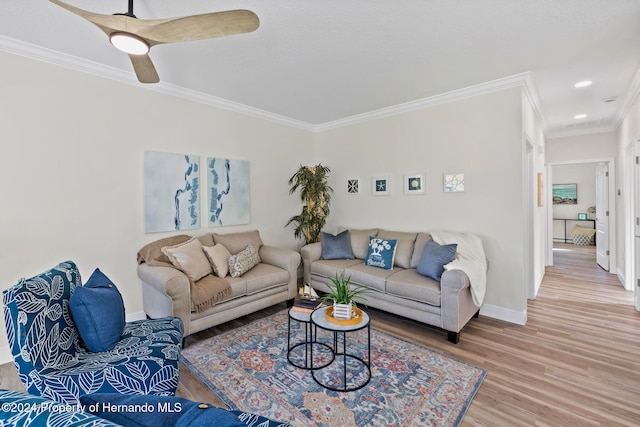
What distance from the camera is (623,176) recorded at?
441 centimetres

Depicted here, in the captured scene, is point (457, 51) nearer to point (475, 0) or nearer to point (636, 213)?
point (475, 0)

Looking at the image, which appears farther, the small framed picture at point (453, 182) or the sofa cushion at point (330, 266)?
the sofa cushion at point (330, 266)

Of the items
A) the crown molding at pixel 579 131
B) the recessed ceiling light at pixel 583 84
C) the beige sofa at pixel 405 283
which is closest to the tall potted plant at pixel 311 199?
the beige sofa at pixel 405 283

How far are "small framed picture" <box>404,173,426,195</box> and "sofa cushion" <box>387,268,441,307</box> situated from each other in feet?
3.93

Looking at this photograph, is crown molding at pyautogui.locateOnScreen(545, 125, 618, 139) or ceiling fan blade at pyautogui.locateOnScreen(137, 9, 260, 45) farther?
crown molding at pyautogui.locateOnScreen(545, 125, 618, 139)

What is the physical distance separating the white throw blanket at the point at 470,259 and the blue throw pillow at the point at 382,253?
51 cm

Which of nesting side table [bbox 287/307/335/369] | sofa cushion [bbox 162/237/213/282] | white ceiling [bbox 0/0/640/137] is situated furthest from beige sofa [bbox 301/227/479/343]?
white ceiling [bbox 0/0/640/137]

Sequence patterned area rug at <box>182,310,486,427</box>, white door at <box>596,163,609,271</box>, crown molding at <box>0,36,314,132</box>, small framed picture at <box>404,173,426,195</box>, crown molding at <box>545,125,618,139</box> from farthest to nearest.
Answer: white door at <box>596,163,609,271</box> → crown molding at <box>545,125,618,139</box> → small framed picture at <box>404,173,426,195</box> → crown molding at <box>0,36,314,132</box> → patterned area rug at <box>182,310,486,427</box>

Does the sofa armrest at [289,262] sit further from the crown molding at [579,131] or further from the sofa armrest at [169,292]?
the crown molding at [579,131]

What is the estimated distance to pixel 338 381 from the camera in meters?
2.21

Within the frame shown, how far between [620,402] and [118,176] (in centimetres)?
455

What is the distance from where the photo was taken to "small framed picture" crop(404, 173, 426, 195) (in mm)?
3949

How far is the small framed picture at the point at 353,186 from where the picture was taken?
4691 mm

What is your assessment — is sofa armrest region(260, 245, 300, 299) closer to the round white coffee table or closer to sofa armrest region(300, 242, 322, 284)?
sofa armrest region(300, 242, 322, 284)
